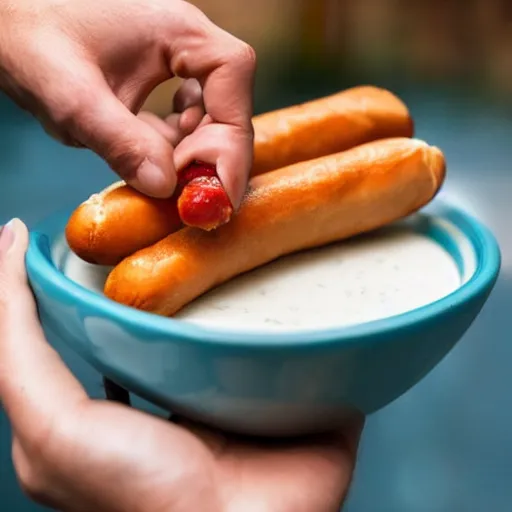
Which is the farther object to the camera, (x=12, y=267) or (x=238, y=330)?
(x=12, y=267)

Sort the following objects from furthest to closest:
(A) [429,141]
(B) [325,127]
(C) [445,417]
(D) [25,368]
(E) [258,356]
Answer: (A) [429,141] < (C) [445,417] < (B) [325,127] < (D) [25,368] < (E) [258,356]

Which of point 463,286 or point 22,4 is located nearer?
point 463,286

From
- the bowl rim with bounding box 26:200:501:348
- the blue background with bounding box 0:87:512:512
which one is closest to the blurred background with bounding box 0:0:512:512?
the blue background with bounding box 0:87:512:512

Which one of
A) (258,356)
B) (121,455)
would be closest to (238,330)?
(258,356)

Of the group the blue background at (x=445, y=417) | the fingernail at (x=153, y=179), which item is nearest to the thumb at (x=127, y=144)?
the fingernail at (x=153, y=179)

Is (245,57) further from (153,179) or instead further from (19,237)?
(19,237)

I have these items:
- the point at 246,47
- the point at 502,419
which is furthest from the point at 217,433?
the point at 502,419

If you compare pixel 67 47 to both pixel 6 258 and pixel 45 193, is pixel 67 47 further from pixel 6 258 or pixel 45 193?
pixel 45 193
